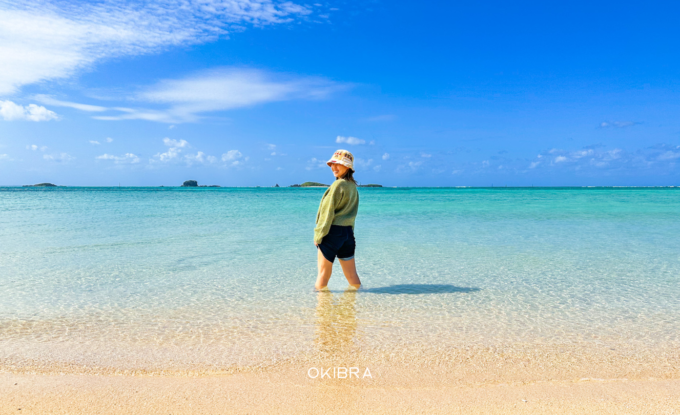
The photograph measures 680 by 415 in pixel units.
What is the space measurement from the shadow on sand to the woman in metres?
0.70

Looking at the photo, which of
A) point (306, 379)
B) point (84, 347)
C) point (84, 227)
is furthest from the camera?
point (84, 227)

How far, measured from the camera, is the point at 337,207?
568cm

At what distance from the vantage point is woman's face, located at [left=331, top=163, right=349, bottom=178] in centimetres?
559

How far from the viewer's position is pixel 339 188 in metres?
5.57

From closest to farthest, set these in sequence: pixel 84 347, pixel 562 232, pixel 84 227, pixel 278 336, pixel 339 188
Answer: pixel 84 347 → pixel 278 336 → pixel 339 188 → pixel 562 232 → pixel 84 227

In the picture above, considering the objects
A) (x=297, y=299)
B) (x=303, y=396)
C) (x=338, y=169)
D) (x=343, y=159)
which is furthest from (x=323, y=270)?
(x=303, y=396)

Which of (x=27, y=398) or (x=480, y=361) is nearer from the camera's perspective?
(x=27, y=398)

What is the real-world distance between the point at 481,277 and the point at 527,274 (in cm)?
84

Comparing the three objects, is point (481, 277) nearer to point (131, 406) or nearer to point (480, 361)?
point (480, 361)

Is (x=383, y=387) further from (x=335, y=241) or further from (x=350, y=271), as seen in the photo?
(x=350, y=271)

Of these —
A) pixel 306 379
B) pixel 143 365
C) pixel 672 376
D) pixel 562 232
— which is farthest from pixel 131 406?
pixel 562 232

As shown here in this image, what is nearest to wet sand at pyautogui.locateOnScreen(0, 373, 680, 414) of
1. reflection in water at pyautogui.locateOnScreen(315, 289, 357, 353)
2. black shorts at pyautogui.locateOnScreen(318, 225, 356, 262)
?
reflection in water at pyautogui.locateOnScreen(315, 289, 357, 353)

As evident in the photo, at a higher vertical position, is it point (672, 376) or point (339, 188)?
point (339, 188)

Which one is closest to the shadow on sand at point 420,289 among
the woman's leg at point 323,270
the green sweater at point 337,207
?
the woman's leg at point 323,270
